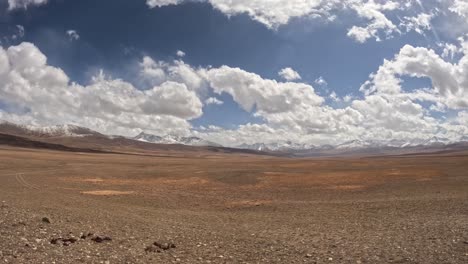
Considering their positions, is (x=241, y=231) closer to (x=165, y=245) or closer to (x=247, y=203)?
(x=165, y=245)

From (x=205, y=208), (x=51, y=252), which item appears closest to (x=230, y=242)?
(x=51, y=252)

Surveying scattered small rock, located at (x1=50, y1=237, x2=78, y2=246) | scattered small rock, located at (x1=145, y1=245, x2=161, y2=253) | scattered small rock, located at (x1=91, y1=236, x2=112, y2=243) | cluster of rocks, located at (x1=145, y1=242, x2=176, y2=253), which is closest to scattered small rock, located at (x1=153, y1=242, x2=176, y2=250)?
cluster of rocks, located at (x1=145, y1=242, x2=176, y2=253)

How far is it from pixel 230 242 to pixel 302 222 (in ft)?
21.6

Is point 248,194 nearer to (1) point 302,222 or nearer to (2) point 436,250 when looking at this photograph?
(1) point 302,222

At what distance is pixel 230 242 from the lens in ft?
56.5

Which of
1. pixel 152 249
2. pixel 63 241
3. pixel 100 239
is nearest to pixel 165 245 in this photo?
pixel 152 249

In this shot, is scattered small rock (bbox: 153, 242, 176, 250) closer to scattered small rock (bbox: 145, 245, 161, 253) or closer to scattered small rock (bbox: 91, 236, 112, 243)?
scattered small rock (bbox: 145, 245, 161, 253)

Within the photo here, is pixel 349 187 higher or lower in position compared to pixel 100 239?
lower

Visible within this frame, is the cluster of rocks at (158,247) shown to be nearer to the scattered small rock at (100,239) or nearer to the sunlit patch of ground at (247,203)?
the scattered small rock at (100,239)

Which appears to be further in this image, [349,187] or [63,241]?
[349,187]

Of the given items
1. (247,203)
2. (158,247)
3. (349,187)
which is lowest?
(247,203)

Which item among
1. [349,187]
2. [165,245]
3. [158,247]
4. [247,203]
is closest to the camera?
[158,247]

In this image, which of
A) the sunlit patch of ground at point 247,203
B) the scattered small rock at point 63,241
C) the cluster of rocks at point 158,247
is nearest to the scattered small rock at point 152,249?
the cluster of rocks at point 158,247

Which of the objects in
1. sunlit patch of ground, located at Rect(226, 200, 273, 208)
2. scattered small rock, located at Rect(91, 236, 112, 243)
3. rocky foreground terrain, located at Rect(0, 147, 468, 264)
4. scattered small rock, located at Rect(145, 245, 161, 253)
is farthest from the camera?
sunlit patch of ground, located at Rect(226, 200, 273, 208)
